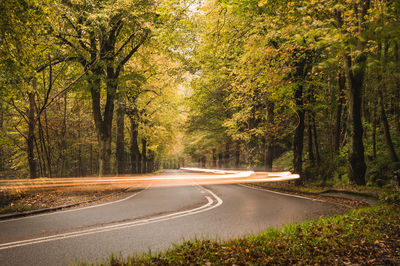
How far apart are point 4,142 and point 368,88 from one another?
1169 inches

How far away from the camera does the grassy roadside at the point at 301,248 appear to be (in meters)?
4.08

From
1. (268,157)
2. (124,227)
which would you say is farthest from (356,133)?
(124,227)

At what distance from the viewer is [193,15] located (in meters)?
14.4

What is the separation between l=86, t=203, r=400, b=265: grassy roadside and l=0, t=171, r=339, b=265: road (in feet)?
2.08

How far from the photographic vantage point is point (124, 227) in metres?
6.75

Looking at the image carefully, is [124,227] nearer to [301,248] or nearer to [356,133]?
[301,248]

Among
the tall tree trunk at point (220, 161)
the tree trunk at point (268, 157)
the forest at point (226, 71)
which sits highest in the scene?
the forest at point (226, 71)

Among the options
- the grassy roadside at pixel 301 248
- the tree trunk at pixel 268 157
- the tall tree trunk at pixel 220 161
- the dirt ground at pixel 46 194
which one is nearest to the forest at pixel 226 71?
the tree trunk at pixel 268 157

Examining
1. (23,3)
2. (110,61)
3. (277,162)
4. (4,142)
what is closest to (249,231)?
(23,3)

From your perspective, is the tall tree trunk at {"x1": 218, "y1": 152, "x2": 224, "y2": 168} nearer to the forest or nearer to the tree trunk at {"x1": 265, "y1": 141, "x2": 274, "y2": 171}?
the forest

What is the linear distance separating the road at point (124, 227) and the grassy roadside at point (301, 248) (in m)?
0.63

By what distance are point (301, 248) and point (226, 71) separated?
17220 millimetres

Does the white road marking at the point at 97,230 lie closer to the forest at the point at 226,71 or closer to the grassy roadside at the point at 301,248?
the grassy roadside at the point at 301,248

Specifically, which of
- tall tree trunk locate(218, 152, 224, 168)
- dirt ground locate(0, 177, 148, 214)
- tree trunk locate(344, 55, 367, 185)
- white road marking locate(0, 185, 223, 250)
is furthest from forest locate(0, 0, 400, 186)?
tall tree trunk locate(218, 152, 224, 168)
